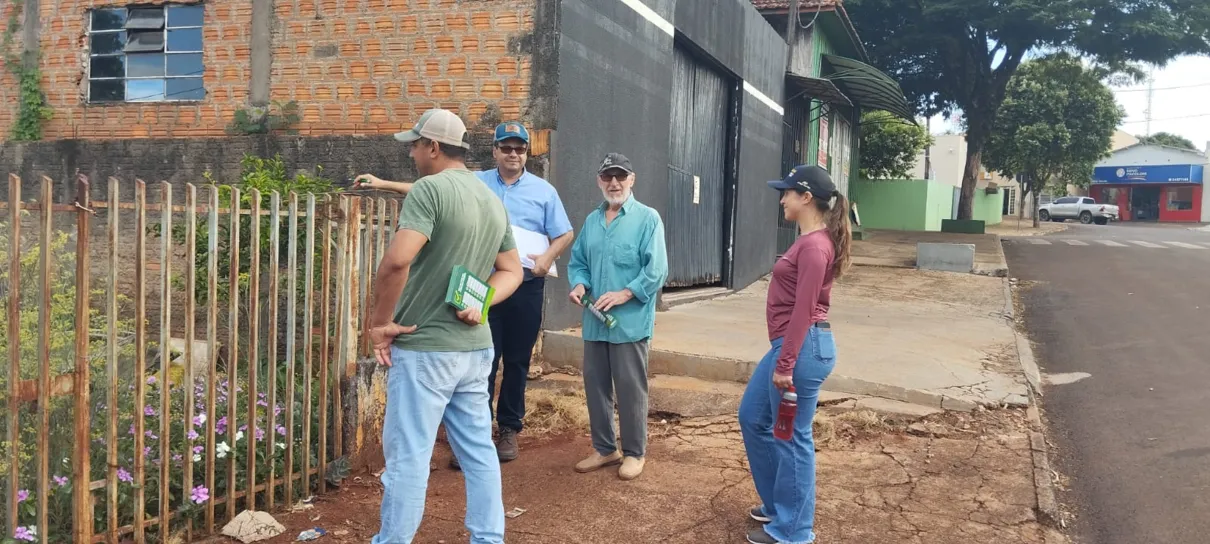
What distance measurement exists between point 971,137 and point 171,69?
879 inches

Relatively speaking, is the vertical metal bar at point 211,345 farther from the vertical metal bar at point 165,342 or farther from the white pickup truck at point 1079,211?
the white pickup truck at point 1079,211

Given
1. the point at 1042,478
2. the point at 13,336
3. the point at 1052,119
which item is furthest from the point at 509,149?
the point at 1052,119

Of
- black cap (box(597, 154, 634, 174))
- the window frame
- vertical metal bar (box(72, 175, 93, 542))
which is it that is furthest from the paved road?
the window frame

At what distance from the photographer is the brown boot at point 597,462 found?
15.4 feet

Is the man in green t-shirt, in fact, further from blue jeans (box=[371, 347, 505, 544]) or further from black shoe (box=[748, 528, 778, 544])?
black shoe (box=[748, 528, 778, 544])

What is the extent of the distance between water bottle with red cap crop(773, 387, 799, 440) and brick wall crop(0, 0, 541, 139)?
3898mm

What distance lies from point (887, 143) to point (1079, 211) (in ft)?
75.7

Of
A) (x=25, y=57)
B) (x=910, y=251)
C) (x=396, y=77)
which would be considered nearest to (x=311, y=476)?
(x=396, y=77)

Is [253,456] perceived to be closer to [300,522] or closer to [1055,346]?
[300,522]

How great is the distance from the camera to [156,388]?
429cm

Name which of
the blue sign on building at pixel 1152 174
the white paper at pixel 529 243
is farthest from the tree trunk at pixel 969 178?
the blue sign on building at pixel 1152 174

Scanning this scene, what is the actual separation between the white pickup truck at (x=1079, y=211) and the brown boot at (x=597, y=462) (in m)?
42.2

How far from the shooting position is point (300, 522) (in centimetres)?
399

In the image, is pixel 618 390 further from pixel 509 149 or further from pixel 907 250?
pixel 907 250
